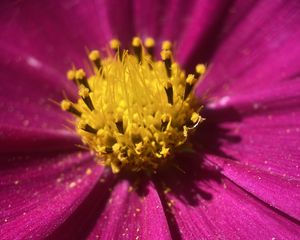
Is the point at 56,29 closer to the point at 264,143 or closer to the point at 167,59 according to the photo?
the point at 167,59

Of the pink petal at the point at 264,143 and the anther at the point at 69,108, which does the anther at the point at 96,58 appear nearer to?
the anther at the point at 69,108

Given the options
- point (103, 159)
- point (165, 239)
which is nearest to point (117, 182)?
point (103, 159)

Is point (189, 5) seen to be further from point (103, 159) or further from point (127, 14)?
point (103, 159)

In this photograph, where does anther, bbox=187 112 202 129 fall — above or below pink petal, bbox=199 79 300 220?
above

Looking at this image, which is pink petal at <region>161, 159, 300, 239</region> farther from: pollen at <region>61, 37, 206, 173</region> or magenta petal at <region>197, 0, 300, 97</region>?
magenta petal at <region>197, 0, 300, 97</region>

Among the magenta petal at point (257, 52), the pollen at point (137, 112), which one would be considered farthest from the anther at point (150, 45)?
the magenta petal at point (257, 52)

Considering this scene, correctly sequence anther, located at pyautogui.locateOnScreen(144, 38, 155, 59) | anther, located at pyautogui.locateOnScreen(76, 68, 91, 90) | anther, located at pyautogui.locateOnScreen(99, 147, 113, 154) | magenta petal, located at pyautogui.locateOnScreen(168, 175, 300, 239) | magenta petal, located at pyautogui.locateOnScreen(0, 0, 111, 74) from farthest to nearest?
magenta petal, located at pyautogui.locateOnScreen(0, 0, 111, 74), anther, located at pyautogui.locateOnScreen(144, 38, 155, 59), anther, located at pyautogui.locateOnScreen(76, 68, 91, 90), anther, located at pyautogui.locateOnScreen(99, 147, 113, 154), magenta petal, located at pyautogui.locateOnScreen(168, 175, 300, 239)

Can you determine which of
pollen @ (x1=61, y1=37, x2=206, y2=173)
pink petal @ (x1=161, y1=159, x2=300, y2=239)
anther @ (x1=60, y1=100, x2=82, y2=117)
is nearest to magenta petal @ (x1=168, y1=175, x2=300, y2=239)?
pink petal @ (x1=161, y1=159, x2=300, y2=239)
